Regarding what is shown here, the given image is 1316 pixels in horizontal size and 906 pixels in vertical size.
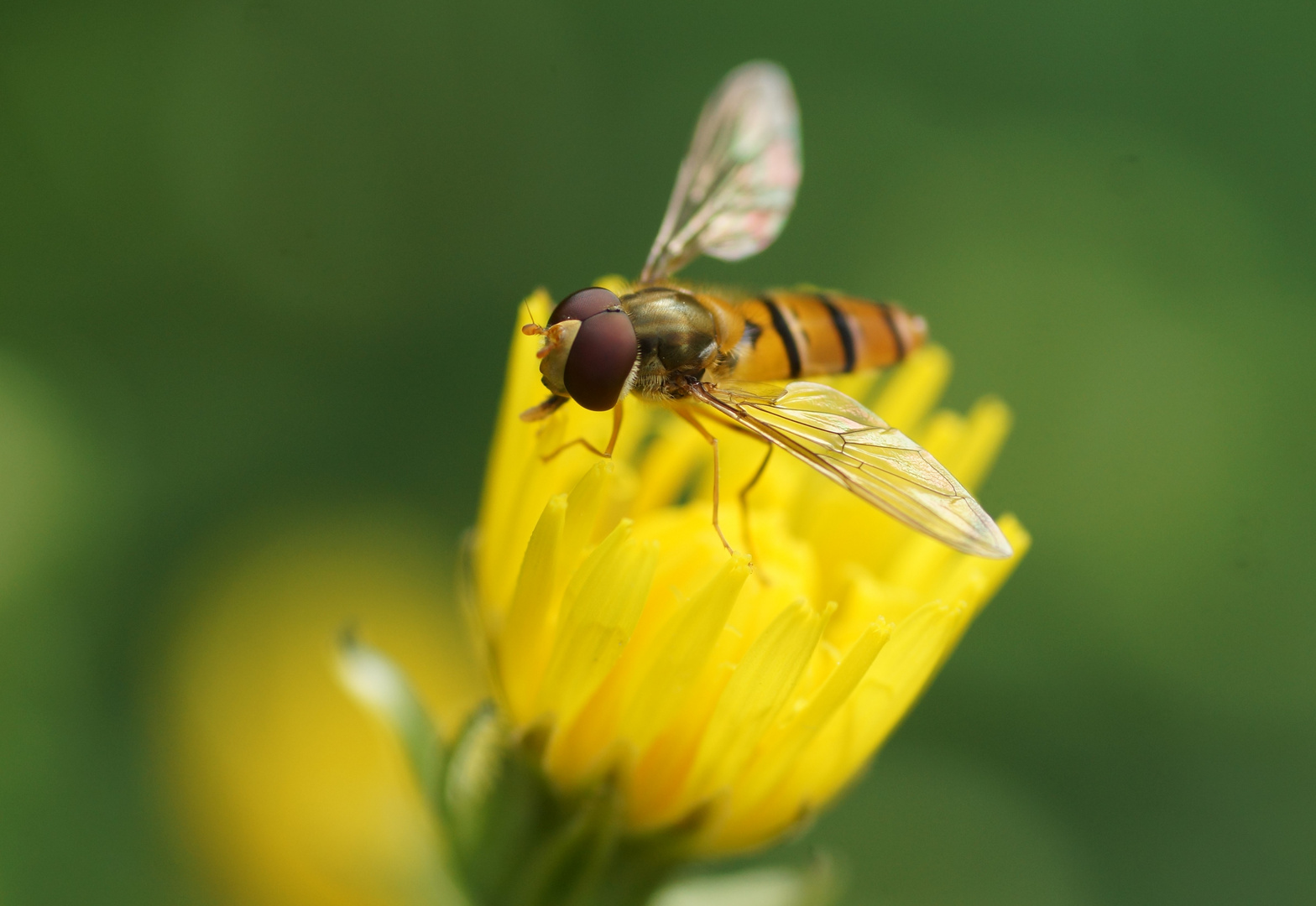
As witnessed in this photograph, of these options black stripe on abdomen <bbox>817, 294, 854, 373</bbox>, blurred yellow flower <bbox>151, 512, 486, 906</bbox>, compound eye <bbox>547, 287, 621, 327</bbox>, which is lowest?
blurred yellow flower <bbox>151, 512, 486, 906</bbox>

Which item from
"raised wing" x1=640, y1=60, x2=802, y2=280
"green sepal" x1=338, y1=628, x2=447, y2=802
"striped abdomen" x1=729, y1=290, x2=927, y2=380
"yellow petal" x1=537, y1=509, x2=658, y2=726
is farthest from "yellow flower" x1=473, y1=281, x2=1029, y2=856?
"raised wing" x1=640, y1=60, x2=802, y2=280

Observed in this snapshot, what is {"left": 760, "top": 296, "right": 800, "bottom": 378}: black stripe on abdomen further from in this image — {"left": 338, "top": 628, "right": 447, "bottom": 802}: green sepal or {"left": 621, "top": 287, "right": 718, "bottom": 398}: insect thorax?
{"left": 338, "top": 628, "right": 447, "bottom": 802}: green sepal

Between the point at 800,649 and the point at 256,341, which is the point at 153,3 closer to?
the point at 256,341

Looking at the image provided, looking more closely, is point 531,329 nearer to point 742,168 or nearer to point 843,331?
point 843,331

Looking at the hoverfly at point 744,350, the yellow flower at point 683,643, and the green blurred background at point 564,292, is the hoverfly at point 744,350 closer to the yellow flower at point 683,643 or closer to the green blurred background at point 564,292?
the yellow flower at point 683,643

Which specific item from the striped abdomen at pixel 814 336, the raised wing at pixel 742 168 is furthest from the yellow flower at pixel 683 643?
the raised wing at pixel 742 168

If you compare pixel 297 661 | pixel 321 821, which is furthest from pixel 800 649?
pixel 297 661
